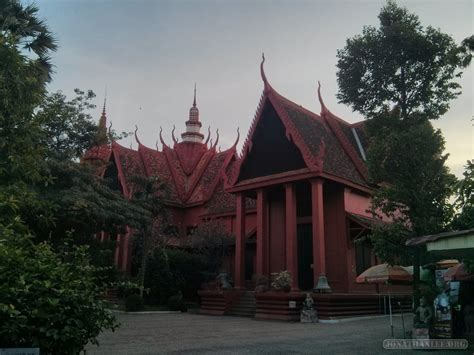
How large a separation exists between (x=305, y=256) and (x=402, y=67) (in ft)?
27.9

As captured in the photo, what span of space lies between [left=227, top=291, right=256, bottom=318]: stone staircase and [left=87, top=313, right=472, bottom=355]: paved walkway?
4.05 meters

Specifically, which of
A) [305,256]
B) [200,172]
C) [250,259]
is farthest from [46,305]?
[200,172]

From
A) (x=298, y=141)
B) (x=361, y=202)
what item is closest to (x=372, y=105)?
(x=298, y=141)

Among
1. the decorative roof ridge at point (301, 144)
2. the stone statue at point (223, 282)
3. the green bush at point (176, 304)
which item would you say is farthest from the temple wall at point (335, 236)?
the green bush at point (176, 304)

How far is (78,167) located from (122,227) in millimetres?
3146

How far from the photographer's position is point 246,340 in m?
8.95

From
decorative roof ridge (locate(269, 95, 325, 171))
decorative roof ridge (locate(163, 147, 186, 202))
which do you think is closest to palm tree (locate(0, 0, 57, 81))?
decorative roof ridge (locate(269, 95, 325, 171))

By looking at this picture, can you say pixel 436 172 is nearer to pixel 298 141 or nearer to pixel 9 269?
pixel 298 141

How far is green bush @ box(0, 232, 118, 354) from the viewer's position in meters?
3.36

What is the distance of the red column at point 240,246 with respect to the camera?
17578 millimetres

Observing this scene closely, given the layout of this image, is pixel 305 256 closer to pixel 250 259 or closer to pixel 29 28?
pixel 250 259

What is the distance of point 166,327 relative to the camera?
11.8 meters

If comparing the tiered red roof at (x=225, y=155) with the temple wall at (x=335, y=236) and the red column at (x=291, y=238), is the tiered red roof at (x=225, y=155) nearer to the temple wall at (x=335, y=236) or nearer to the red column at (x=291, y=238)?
the temple wall at (x=335, y=236)

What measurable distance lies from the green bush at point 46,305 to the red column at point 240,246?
45.5ft
